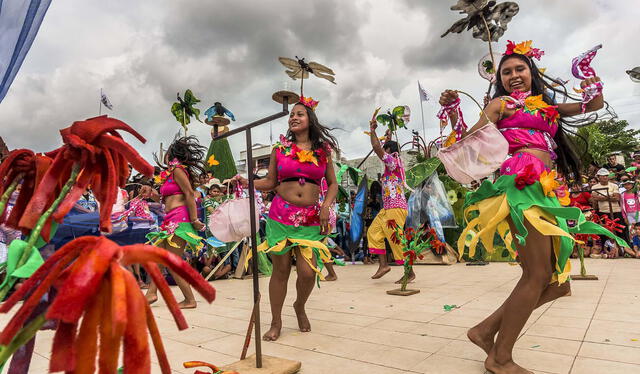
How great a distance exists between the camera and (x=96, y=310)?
604 millimetres

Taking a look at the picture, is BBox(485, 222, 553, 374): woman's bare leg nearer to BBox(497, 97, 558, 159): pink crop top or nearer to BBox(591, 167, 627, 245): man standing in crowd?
BBox(497, 97, 558, 159): pink crop top

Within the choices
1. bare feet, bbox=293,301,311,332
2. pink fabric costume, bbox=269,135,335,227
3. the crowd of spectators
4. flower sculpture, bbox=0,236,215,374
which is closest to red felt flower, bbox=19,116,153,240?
flower sculpture, bbox=0,236,215,374

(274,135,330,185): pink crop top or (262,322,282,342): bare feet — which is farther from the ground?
(274,135,330,185): pink crop top

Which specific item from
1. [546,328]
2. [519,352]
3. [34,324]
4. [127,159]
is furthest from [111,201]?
[546,328]

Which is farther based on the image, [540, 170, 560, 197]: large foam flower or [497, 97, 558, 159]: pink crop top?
[497, 97, 558, 159]: pink crop top

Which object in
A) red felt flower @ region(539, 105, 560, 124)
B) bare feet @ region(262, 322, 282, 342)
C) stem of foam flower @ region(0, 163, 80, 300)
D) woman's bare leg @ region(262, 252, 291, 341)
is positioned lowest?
bare feet @ region(262, 322, 282, 342)

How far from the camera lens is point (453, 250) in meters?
8.94

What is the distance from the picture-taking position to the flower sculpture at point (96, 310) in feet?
1.87

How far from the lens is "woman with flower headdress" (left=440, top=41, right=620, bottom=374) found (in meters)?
2.18

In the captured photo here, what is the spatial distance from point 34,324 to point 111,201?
9.6 inches

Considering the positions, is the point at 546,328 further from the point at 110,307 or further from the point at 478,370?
the point at 110,307

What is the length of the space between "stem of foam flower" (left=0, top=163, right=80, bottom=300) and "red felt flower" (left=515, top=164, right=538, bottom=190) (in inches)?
81.4

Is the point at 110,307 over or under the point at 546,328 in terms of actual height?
over

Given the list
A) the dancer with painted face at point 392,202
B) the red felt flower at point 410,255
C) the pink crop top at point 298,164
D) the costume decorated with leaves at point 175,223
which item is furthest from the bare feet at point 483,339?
the dancer with painted face at point 392,202
